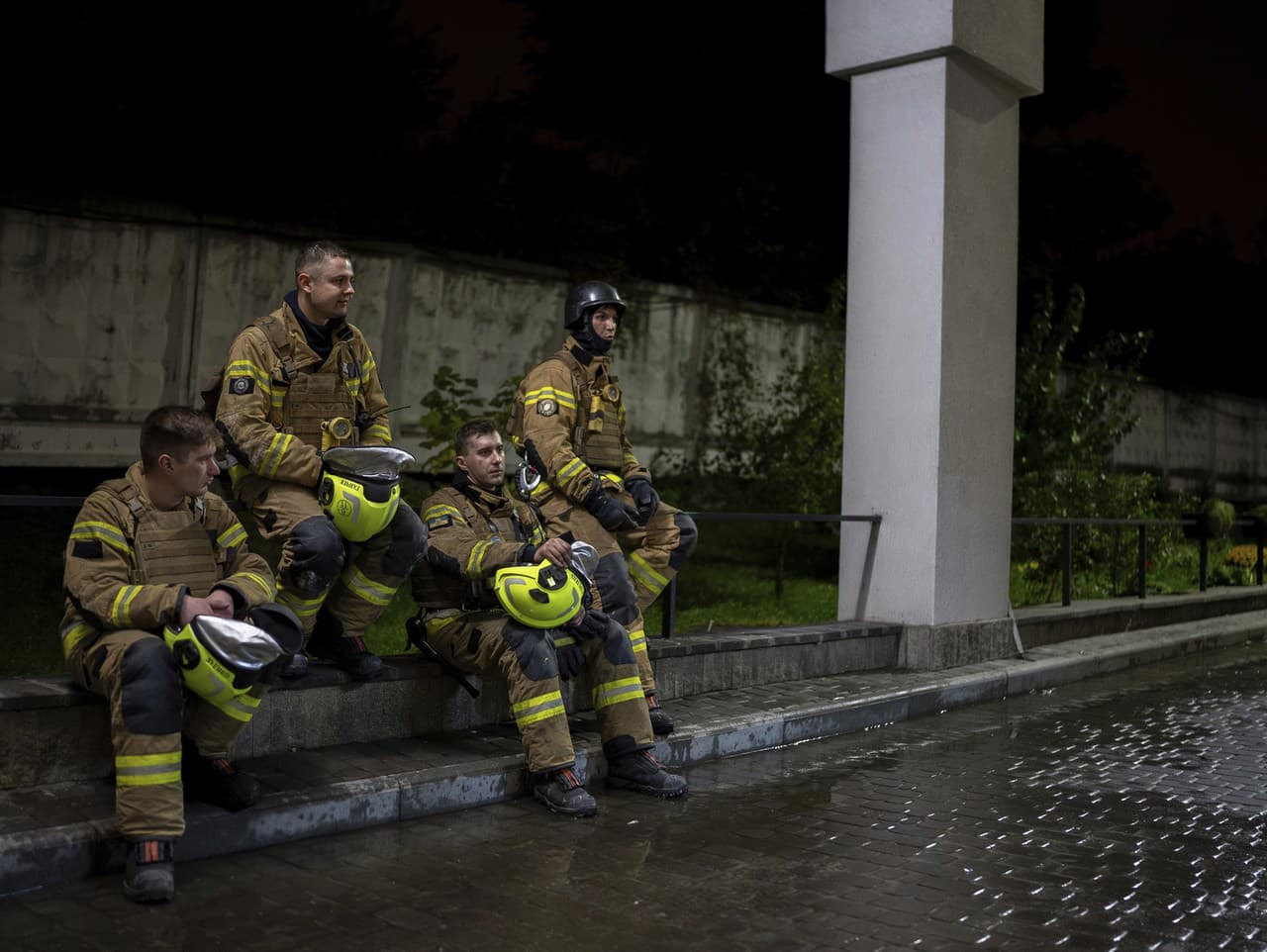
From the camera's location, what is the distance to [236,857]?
4926 millimetres

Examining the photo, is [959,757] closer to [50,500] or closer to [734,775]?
[734,775]

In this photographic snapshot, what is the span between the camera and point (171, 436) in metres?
4.88

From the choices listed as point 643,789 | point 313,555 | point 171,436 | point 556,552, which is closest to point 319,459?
point 313,555

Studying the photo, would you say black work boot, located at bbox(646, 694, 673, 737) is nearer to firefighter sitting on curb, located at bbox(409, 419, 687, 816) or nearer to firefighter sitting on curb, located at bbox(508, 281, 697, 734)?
firefighter sitting on curb, located at bbox(508, 281, 697, 734)

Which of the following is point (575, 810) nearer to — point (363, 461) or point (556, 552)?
point (556, 552)

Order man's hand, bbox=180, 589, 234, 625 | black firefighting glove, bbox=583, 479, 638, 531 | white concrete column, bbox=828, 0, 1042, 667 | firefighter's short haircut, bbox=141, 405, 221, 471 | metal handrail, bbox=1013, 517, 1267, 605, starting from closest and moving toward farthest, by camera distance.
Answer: man's hand, bbox=180, 589, 234, 625
firefighter's short haircut, bbox=141, 405, 221, 471
black firefighting glove, bbox=583, 479, 638, 531
white concrete column, bbox=828, 0, 1042, 667
metal handrail, bbox=1013, 517, 1267, 605

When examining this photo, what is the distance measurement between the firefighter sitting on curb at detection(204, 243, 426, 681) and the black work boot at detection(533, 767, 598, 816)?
3.23 feet

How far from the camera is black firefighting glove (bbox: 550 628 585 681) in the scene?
6137 mm

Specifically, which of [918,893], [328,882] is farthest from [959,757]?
[328,882]

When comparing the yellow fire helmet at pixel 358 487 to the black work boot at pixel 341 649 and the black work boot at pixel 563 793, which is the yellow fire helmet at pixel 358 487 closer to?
the black work boot at pixel 341 649

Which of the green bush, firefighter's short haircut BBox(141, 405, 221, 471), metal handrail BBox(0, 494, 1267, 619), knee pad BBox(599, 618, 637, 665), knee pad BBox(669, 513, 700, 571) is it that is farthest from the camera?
the green bush

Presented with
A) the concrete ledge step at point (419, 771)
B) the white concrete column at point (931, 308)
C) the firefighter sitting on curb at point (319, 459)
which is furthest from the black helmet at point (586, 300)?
the white concrete column at point (931, 308)

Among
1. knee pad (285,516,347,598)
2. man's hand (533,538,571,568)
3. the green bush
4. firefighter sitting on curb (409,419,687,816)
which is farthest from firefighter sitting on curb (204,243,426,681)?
the green bush

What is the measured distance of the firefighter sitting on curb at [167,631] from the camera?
4.51m
